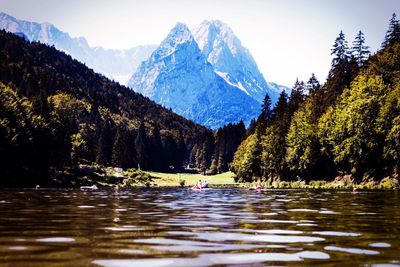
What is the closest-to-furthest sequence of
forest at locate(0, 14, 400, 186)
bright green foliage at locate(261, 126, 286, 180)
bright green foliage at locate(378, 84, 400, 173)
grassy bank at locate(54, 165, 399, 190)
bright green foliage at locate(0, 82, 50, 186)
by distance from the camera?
bright green foliage at locate(378, 84, 400, 173)
grassy bank at locate(54, 165, 399, 190)
forest at locate(0, 14, 400, 186)
bright green foliage at locate(0, 82, 50, 186)
bright green foliage at locate(261, 126, 286, 180)

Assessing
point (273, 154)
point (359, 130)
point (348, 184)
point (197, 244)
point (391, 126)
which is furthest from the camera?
point (273, 154)

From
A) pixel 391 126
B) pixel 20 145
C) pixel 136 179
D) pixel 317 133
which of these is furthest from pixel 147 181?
pixel 391 126

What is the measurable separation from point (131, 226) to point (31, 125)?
107604 mm

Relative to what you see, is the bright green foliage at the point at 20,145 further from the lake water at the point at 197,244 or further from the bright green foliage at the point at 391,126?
the lake water at the point at 197,244

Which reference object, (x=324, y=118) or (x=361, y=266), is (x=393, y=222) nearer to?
(x=361, y=266)

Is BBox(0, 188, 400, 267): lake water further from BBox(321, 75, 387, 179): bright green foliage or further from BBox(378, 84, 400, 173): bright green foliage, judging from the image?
BBox(321, 75, 387, 179): bright green foliage

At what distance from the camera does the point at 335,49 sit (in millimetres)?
122750

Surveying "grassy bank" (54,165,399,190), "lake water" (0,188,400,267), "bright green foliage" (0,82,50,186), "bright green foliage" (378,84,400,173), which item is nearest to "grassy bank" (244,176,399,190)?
"grassy bank" (54,165,399,190)

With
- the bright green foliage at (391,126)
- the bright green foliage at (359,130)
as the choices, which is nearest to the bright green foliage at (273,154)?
the bright green foliage at (359,130)

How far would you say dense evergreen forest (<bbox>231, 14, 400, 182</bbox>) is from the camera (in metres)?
82.7

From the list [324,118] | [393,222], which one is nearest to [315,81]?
[324,118]

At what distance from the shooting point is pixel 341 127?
91188 millimetres

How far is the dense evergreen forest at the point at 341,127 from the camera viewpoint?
8269 centimetres

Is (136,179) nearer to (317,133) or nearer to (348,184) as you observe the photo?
(317,133)
